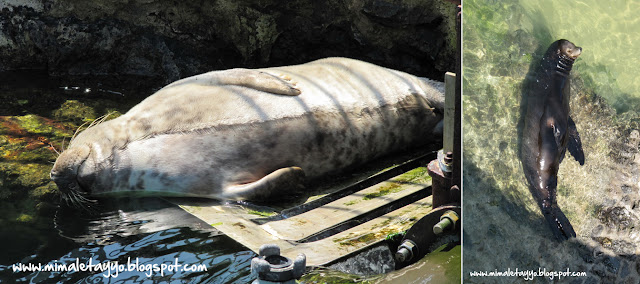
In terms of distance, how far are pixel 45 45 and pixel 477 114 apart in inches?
234

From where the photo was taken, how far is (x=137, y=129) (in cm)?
552

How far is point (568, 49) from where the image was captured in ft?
9.91

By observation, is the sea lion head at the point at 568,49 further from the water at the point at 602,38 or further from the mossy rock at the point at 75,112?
the mossy rock at the point at 75,112

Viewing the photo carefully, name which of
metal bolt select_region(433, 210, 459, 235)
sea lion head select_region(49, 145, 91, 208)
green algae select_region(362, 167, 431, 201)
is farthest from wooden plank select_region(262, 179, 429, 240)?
sea lion head select_region(49, 145, 91, 208)

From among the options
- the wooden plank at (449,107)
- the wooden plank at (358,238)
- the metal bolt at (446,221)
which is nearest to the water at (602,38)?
the wooden plank at (449,107)

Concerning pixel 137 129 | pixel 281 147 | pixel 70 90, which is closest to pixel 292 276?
pixel 281 147

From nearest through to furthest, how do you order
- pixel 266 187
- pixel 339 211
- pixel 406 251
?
pixel 406 251
pixel 339 211
pixel 266 187

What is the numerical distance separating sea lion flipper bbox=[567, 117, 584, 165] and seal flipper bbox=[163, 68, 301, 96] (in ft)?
9.28

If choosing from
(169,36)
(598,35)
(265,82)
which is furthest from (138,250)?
(169,36)

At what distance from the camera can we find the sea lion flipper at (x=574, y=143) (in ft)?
10.2

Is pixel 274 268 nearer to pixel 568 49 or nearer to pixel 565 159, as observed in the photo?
pixel 565 159

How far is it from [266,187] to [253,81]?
98 cm

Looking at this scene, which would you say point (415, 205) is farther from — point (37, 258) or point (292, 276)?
point (37, 258)

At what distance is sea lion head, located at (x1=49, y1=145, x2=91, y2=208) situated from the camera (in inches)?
210
